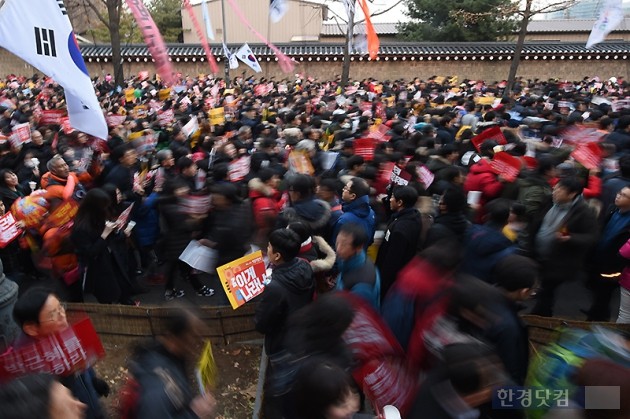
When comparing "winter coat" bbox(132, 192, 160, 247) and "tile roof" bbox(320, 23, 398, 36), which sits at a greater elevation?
"tile roof" bbox(320, 23, 398, 36)

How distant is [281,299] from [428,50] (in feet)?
81.1

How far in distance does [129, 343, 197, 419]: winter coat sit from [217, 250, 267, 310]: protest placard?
1485 mm

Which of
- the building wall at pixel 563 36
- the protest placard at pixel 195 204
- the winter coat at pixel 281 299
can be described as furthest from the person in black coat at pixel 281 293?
the building wall at pixel 563 36

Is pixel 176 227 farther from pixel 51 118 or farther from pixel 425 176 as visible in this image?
pixel 51 118

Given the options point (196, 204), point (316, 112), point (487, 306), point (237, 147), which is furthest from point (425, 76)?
point (487, 306)

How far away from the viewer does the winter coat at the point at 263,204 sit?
446 centimetres

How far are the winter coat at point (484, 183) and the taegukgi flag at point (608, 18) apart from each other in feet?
21.6

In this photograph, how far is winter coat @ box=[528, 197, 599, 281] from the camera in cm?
384

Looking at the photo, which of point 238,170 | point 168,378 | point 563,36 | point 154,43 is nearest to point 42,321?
point 168,378

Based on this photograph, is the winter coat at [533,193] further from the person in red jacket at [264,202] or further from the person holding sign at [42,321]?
the person holding sign at [42,321]

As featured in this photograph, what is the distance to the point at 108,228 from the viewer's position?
3994mm

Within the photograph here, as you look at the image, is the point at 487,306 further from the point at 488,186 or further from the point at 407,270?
the point at 488,186

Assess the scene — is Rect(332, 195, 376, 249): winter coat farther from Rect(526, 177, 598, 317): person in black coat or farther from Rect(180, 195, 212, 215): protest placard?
Rect(526, 177, 598, 317): person in black coat

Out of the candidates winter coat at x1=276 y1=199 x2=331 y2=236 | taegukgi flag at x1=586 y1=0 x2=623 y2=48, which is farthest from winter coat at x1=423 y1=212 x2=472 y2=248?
taegukgi flag at x1=586 y1=0 x2=623 y2=48
